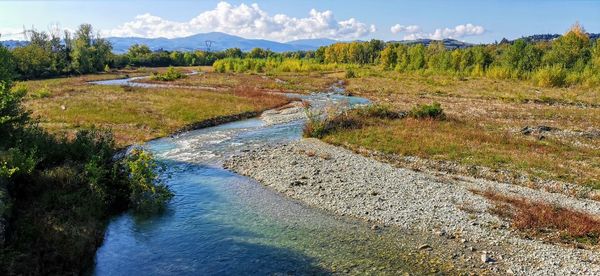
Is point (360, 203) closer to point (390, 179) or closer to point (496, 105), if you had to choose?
point (390, 179)

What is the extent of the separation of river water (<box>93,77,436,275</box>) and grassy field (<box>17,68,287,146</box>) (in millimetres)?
17337

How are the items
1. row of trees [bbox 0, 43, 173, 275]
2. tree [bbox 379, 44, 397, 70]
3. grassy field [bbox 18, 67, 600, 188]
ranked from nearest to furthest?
row of trees [bbox 0, 43, 173, 275] < grassy field [bbox 18, 67, 600, 188] < tree [bbox 379, 44, 397, 70]

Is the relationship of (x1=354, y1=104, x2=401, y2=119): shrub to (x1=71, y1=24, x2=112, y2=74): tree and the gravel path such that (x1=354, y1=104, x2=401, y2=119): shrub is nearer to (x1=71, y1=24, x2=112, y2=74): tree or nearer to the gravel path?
the gravel path

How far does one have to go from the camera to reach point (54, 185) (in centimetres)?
1978

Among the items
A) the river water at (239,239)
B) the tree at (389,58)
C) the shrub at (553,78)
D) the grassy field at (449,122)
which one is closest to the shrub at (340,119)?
the grassy field at (449,122)

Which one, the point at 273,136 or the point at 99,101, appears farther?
the point at 99,101

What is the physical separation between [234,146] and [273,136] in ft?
20.1

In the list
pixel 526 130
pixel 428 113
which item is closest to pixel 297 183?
pixel 428 113

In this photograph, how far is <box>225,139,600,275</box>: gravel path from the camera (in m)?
17.4

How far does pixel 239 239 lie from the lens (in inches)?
757

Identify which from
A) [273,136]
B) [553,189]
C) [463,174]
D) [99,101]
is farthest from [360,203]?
[99,101]

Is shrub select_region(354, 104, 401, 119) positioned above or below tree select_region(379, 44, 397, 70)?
below

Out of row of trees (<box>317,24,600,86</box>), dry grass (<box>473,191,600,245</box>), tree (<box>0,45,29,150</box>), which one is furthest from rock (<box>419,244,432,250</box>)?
row of trees (<box>317,24,600,86</box>)

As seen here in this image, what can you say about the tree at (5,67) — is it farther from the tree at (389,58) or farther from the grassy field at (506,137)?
the tree at (389,58)
